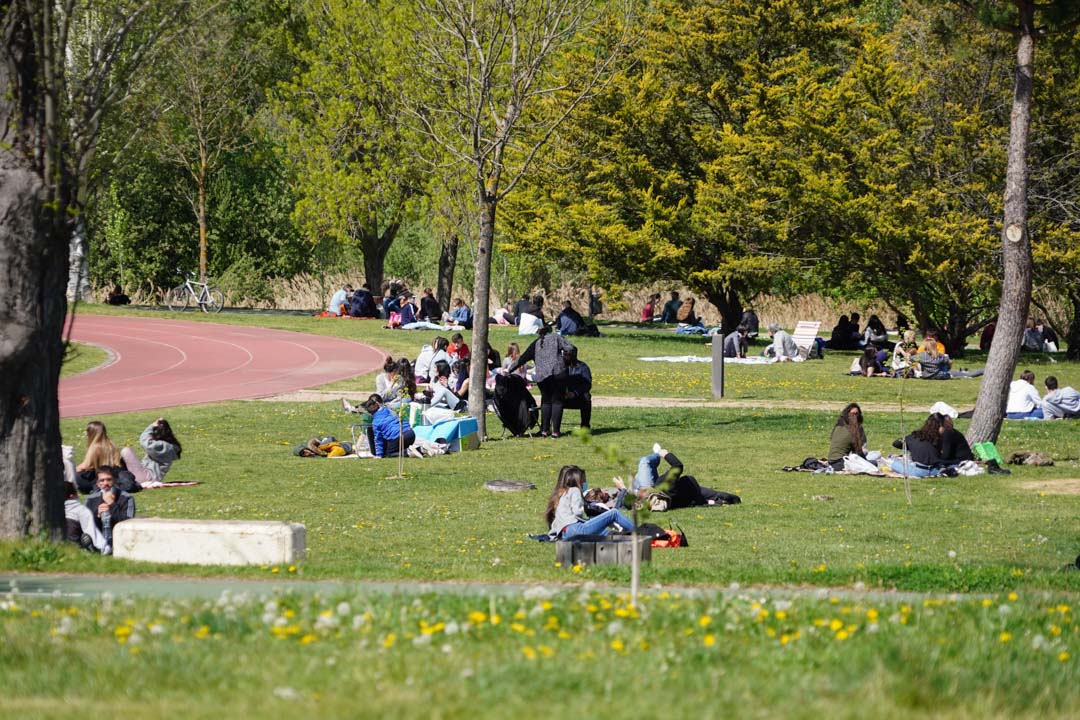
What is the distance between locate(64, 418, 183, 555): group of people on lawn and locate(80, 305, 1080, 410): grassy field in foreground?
1119 centimetres

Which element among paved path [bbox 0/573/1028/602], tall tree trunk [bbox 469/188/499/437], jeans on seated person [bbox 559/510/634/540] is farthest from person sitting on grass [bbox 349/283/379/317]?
paved path [bbox 0/573/1028/602]

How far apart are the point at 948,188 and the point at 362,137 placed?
22.4 metres

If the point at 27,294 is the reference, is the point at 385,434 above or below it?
below

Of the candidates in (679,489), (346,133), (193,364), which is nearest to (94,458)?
(679,489)

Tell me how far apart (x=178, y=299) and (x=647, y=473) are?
4294cm

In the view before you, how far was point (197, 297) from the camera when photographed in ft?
174

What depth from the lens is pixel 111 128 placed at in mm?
11859

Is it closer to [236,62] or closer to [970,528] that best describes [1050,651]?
[970,528]

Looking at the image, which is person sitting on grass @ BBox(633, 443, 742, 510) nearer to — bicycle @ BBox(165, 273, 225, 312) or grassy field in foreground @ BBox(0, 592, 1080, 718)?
grassy field in foreground @ BBox(0, 592, 1080, 718)

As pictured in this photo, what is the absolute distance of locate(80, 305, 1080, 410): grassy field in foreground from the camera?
100 feet

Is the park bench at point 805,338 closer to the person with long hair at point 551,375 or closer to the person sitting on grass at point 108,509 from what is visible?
the person with long hair at point 551,375

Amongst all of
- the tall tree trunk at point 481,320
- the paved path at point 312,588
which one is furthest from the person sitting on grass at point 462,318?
the paved path at point 312,588

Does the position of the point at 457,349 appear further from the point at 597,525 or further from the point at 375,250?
the point at 375,250

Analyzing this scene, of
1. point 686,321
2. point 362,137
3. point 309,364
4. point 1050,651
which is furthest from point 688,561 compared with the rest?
point 362,137
